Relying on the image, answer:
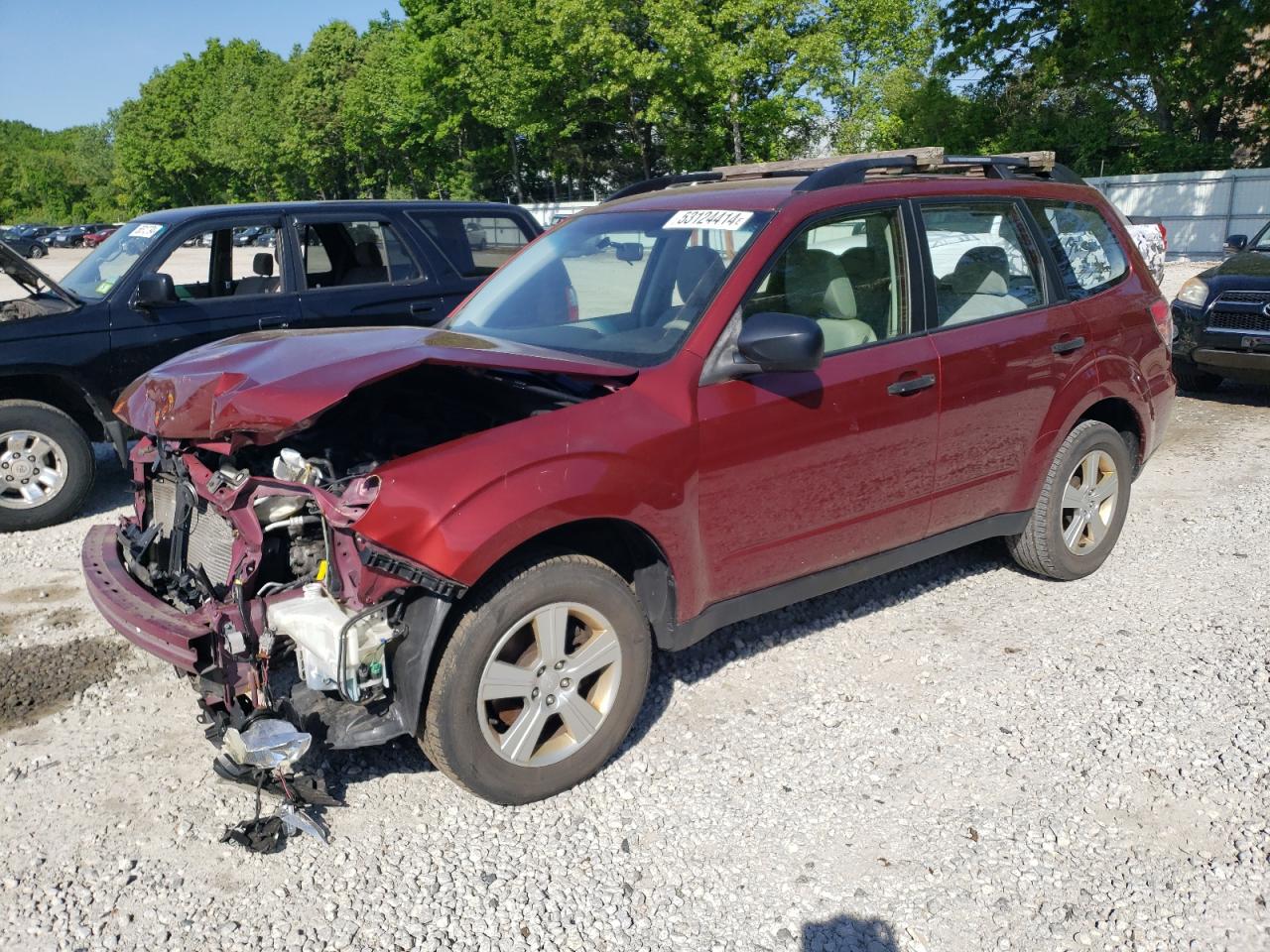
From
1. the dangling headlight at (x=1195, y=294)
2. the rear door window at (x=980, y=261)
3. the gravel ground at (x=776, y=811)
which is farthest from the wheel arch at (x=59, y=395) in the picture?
the dangling headlight at (x=1195, y=294)

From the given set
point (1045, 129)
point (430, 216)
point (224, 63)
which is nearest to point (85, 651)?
point (430, 216)

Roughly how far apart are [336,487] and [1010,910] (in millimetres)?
2334

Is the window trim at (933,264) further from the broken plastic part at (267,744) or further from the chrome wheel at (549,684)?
the broken plastic part at (267,744)

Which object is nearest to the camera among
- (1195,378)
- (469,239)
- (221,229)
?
(221,229)

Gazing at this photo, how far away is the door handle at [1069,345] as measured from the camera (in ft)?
15.7

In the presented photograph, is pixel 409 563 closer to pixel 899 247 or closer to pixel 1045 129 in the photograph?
pixel 899 247

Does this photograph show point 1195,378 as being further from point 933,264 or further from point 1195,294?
point 933,264

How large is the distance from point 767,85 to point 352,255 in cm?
3503

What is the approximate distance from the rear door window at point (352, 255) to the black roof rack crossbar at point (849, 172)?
417 centimetres

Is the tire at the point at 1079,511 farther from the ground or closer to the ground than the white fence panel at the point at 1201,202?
farther from the ground

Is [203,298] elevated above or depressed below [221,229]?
below

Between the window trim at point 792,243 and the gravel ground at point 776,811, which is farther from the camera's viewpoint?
the window trim at point 792,243

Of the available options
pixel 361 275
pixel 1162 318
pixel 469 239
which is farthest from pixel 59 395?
pixel 1162 318

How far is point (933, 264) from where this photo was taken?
436 cm
